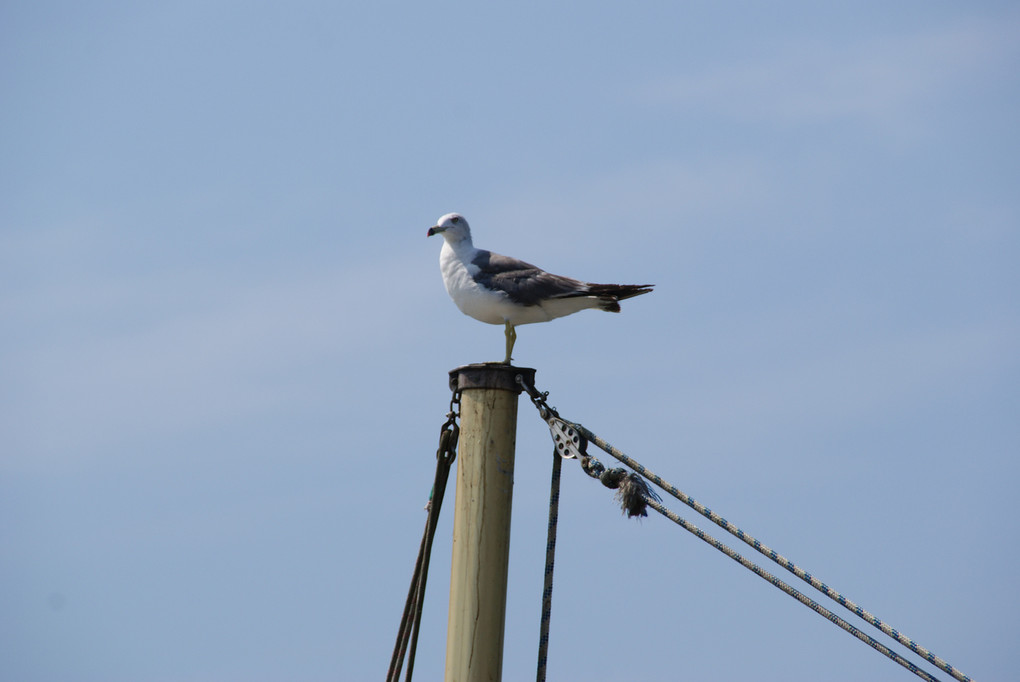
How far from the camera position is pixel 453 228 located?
8.97 metres

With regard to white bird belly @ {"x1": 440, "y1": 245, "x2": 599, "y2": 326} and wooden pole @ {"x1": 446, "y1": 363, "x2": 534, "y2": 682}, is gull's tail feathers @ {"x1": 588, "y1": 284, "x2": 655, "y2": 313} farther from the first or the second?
wooden pole @ {"x1": 446, "y1": 363, "x2": 534, "y2": 682}

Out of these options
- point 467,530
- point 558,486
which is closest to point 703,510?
point 558,486

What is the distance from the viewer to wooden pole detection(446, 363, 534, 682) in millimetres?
6613

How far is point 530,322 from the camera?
8.30 metres

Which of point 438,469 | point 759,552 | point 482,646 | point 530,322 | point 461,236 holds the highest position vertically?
point 461,236

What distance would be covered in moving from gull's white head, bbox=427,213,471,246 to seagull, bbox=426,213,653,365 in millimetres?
386

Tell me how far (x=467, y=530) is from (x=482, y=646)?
624 mm

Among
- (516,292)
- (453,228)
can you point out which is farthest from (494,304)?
(453,228)

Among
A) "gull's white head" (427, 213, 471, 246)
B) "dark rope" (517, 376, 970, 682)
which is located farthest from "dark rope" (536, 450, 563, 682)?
"gull's white head" (427, 213, 471, 246)

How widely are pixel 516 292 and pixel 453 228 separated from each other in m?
0.99

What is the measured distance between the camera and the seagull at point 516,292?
8203 mm

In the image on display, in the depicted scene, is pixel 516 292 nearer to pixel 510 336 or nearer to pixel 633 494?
pixel 510 336

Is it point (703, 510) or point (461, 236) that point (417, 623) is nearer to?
point (703, 510)

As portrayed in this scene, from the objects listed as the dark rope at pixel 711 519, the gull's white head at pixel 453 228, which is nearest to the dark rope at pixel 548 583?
the dark rope at pixel 711 519
